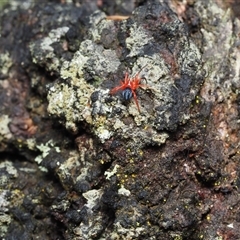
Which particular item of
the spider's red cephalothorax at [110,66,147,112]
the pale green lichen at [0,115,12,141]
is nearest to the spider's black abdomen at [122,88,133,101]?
the spider's red cephalothorax at [110,66,147,112]

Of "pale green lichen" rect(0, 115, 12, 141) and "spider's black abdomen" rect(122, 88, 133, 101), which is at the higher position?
"spider's black abdomen" rect(122, 88, 133, 101)

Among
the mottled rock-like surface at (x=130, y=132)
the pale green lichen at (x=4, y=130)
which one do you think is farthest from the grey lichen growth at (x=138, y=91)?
the pale green lichen at (x=4, y=130)

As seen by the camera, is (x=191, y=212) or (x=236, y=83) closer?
(x=191, y=212)

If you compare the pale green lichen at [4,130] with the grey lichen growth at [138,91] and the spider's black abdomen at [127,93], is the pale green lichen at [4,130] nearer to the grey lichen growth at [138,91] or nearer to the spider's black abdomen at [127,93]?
the grey lichen growth at [138,91]

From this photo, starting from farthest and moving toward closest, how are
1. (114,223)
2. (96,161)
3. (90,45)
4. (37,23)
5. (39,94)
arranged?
(37,23) < (39,94) < (90,45) < (96,161) < (114,223)

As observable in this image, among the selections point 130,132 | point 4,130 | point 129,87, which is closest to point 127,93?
point 129,87

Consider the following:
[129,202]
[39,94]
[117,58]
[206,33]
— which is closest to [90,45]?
[117,58]

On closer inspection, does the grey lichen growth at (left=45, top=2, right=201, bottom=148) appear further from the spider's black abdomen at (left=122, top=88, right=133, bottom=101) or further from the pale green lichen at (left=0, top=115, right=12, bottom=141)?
the pale green lichen at (left=0, top=115, right=12, bottom=141)

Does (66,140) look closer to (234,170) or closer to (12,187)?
(12,187)

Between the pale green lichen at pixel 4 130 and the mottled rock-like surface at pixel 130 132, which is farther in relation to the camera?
the pale green lichen at pixel 4 130
